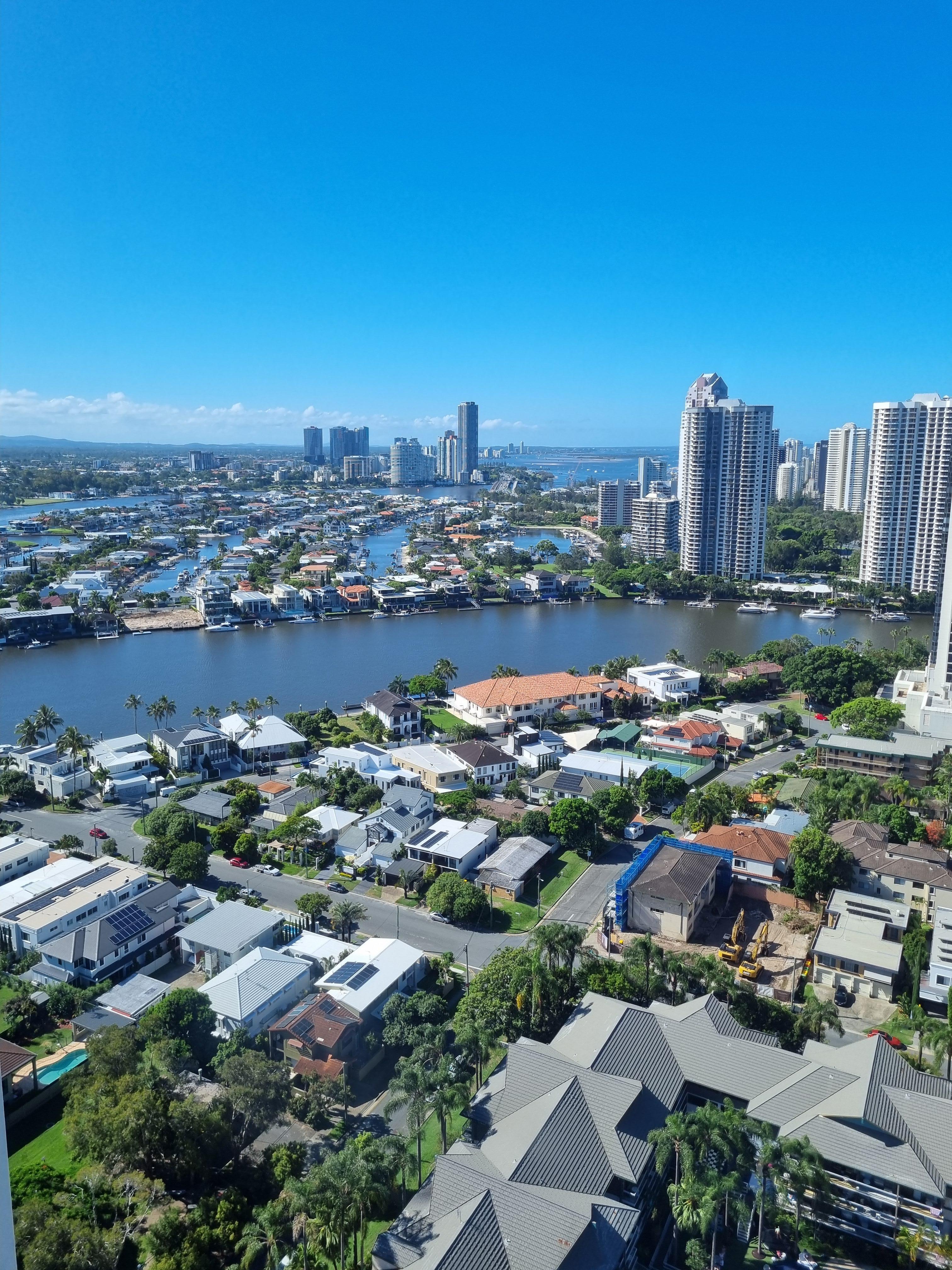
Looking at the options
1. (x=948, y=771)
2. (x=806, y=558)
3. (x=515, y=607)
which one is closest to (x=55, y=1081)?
(x=948, y=771)

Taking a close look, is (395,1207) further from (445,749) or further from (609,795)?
(445,749)

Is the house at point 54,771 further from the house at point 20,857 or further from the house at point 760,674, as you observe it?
the house at point 760,674

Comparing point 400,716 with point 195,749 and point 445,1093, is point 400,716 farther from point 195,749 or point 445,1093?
point 445,1093

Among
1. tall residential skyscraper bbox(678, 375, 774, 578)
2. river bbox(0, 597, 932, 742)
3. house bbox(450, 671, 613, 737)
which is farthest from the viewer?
tall residential skyscraper bbox(678, 375, 774, 578)

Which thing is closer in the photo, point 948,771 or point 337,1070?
point 337,1070

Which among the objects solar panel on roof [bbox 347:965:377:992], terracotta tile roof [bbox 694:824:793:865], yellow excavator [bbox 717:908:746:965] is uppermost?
terracotta tile roof [bbox 694:824:793:865]

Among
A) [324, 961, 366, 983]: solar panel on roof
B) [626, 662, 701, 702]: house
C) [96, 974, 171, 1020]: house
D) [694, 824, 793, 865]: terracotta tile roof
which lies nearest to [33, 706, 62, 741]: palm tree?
[96, 974, 171, 1020]: house

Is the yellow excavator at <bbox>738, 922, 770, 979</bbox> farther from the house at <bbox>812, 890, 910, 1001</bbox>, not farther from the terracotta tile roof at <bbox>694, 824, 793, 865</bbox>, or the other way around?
the terracotta tile roof at <bbox>694, 824, 793, 865</bbox>
